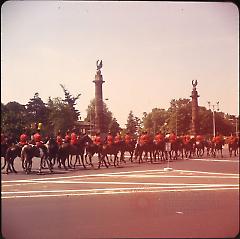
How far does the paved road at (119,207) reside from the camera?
5.98m

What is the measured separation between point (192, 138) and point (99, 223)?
6440 millimetres

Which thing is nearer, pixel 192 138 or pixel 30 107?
pixel 30 107

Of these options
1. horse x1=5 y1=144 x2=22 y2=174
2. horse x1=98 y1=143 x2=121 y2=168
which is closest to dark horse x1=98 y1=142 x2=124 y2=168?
horse x1=98 y1=143 x2=121 y2=168

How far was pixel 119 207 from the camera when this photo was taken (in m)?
7.10

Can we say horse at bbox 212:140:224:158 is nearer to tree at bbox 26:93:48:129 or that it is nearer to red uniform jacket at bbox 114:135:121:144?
red uniform jacket at bbox 114:135:121:144

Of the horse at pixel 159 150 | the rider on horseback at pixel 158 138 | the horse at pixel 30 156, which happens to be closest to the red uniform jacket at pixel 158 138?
the rider on horseback at pixel 158 138

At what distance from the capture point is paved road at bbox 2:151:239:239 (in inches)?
235

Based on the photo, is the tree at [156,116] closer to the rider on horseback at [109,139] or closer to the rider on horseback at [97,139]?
the rider on horseback at [109,139]

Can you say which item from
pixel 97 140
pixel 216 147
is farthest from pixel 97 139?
pixel 216 147

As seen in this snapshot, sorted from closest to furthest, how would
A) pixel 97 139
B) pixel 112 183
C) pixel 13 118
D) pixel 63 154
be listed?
pixel 13 118 < pixel 112 183 < pixel 97 139 < pixel 63 154

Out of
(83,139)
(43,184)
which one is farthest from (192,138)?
(43,184)

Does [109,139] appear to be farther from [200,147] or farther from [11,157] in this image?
[200,147]

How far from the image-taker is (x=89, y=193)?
852 cm

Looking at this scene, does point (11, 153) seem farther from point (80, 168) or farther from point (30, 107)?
point (30, 107)
